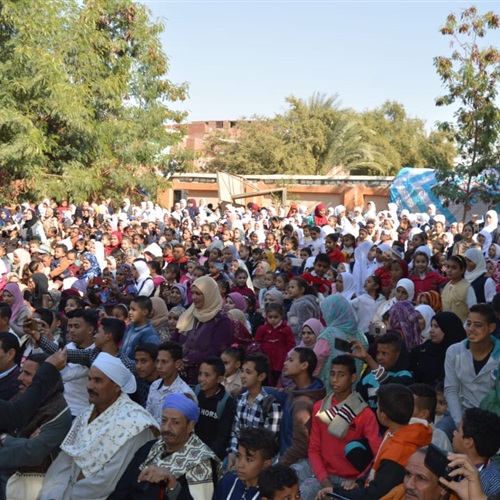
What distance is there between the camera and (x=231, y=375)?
6.86 metres

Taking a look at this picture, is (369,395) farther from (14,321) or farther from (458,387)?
(14,321)

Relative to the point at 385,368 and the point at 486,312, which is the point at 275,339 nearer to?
the point at 385,368

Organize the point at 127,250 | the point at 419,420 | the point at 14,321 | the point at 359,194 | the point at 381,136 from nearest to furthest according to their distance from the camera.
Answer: the point at 419,420 → the point at 14,321 → the point at 127,250 → the point at 359,194 → the point at 381,136

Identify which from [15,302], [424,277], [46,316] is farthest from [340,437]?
[15,302]

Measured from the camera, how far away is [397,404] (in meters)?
4.65

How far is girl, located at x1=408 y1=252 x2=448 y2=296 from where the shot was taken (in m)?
9.55

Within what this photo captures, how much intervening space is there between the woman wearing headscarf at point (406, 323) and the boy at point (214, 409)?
2120 mm

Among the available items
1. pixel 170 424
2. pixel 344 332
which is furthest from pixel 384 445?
pixel 344 332

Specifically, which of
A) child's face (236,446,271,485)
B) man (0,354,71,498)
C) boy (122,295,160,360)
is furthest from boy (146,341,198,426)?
child's face (236,446,271,485)

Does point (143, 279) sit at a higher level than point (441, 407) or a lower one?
higher

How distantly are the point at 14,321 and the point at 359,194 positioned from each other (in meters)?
23.6

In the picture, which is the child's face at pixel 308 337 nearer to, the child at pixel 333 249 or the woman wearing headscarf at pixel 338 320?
the woman wearing headscarf at pixel 338 320

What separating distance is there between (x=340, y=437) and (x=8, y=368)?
8.69 ft

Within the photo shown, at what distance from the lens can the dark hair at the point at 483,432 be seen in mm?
4059
